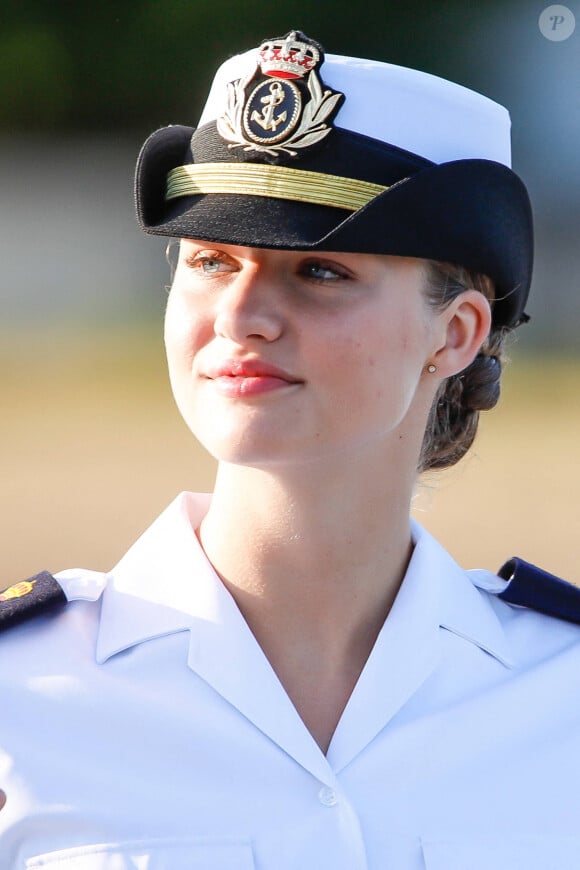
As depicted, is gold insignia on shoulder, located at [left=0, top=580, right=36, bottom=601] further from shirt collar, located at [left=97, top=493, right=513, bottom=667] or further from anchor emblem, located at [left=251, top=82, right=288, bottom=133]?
anchor emblem, located at [left=251, top=82, right=288, bottom=133]

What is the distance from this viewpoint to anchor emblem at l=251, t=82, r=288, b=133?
1.31 m

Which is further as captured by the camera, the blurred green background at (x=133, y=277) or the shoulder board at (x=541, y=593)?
the blurred green background at (x=133, y=277)

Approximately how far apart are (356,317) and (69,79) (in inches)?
94.8

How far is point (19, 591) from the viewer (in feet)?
4.58

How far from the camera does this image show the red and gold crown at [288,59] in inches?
52.4

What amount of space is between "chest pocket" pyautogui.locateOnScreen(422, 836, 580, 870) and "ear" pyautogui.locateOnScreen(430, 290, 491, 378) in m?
0.53

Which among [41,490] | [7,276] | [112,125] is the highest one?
[112,125]

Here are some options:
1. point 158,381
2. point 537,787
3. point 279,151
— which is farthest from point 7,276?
point 537,787

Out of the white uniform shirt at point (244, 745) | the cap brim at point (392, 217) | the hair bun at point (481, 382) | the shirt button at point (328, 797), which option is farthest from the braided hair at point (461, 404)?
the shirt button at point (328, 797)

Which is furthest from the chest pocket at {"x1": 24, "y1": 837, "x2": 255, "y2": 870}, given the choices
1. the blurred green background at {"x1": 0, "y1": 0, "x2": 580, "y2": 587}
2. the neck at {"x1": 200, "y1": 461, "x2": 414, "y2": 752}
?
the blurred green background at {"x1": 0, "y1": 0, "x2": 580, "y2": 587}

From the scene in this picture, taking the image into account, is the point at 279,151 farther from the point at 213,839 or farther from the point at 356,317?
the point at 213,839

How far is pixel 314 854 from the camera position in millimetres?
1231

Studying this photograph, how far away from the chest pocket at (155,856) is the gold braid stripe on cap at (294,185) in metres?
0.67

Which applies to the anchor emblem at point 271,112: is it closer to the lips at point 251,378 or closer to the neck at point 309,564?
the lips at point 251,378
